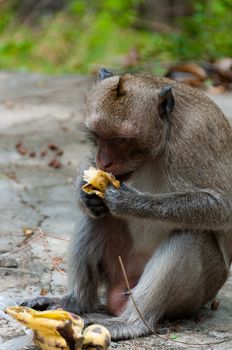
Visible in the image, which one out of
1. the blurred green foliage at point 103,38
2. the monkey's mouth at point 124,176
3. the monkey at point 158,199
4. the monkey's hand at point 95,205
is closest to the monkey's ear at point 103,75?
the monkey at point 158,199

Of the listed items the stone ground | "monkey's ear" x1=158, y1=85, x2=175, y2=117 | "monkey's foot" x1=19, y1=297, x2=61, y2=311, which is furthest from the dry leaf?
"monkey's ear" x1=158, y1=85, x2=175, y2=117

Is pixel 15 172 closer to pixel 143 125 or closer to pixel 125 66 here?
pixel 143 125

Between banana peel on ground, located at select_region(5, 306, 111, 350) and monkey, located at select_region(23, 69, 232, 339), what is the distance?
47 centimetres

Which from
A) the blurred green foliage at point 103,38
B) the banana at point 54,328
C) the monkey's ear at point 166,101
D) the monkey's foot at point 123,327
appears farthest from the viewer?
the blurred green foliage at point 103,38

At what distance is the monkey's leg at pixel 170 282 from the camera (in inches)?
203

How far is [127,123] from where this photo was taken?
5223 millimetres

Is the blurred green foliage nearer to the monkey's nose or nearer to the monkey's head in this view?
the monkey's head

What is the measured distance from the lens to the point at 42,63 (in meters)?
16.8

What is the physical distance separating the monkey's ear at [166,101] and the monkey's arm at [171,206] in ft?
1.77

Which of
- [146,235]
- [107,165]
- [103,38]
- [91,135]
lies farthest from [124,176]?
[103,38]

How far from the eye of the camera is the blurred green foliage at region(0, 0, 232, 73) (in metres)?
14.3

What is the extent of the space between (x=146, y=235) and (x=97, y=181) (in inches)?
23.7

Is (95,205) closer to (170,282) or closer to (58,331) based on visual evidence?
(170,282)

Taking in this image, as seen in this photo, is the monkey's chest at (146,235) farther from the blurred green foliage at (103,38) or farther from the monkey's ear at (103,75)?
the blurred green foliage at (103,38)
